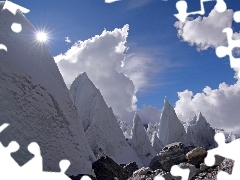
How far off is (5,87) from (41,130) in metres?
1.86

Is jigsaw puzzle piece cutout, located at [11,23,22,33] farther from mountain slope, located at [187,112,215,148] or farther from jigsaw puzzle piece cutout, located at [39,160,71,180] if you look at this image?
mountain slope, located at [187,112,215,148]

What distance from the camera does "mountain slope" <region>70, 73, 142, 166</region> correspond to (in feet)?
101

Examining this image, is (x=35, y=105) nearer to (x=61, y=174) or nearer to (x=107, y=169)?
(x=107, y=169)

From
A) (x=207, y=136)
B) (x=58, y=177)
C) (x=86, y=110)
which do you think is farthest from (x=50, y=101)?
(x=207, y=136)

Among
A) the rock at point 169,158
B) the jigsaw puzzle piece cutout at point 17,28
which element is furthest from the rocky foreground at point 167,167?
the jigsaw puzzle piece cutout at point 17,28

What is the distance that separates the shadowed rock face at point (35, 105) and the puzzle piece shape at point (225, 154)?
637cm

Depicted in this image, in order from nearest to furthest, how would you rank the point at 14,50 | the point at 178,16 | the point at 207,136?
1. the point at 178,16
2. the point at 14,50
3. the point at 207,136

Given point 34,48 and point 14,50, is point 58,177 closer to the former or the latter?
point 14,50

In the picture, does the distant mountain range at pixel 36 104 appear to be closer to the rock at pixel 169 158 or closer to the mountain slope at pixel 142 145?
the rock at pixel 169 158

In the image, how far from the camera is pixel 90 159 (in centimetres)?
1334

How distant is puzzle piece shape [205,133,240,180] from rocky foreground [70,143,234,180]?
2427 millimetres

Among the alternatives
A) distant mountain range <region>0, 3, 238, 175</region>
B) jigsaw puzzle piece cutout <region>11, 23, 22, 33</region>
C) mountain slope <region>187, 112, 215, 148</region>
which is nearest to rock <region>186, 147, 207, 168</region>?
distant mountain range <region>0, 3, 238, 175</region>

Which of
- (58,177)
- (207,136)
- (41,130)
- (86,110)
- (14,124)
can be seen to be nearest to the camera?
(58,177)

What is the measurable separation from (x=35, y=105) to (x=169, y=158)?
17.5 m
